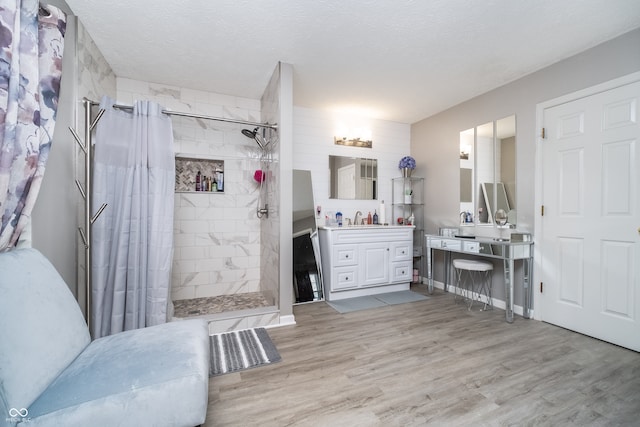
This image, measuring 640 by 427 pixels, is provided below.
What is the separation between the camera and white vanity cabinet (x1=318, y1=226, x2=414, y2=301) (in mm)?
3512

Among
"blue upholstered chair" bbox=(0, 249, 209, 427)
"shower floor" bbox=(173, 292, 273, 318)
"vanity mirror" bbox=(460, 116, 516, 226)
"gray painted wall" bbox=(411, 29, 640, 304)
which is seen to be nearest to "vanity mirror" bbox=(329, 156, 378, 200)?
"gray painted wall" bbox=(411, 29, 640, 304)

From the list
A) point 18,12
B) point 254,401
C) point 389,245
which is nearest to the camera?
point 18,12

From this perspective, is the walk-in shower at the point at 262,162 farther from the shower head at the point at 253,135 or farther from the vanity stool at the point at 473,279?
the vanity stool at the point at 473,279

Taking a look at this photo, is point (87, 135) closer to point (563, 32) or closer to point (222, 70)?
point (222, 70)

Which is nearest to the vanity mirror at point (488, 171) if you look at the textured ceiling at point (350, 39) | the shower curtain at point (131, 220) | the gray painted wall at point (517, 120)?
the gray painted wall at point (517, 120)

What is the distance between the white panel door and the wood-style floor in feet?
0.85

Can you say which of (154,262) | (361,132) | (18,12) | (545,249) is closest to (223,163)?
(154,262)

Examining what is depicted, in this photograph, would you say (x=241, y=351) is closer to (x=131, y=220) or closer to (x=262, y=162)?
(x=131, y=220)

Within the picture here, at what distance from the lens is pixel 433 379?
1851 millimetres

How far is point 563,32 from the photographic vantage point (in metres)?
2.27

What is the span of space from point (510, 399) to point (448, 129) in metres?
3.36

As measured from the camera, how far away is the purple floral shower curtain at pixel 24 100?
46.7 inches

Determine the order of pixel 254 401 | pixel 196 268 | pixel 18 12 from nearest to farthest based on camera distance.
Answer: pixel 18 12, pixel 254 401, pixel 196 268

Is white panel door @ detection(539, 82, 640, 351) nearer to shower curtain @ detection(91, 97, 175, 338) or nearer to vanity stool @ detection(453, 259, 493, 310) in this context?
vanity stool @ detection(453, 259, 493, 310)
